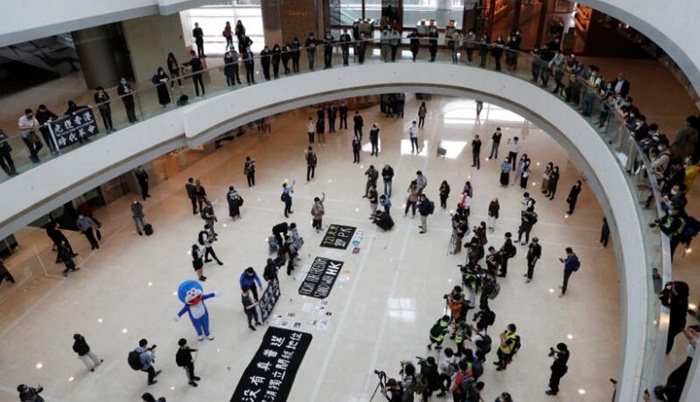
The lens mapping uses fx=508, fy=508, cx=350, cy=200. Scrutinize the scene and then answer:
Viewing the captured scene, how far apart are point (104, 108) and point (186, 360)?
7002 millimetres

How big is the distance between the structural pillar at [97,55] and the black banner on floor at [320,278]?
9.11 m

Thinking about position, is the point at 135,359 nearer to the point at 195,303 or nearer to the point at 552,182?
the point at 195,303

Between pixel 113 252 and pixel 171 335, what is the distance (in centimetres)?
447

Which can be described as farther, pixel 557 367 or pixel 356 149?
pixel 356 149

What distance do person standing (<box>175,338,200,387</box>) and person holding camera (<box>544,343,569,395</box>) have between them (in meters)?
7.13

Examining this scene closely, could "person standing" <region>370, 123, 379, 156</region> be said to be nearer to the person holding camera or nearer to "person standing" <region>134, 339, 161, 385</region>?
the person holding camera

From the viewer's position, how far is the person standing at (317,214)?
14984 millimetres

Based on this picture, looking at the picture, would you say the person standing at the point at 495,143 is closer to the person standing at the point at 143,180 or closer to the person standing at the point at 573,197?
the person standing at the point at 573,197

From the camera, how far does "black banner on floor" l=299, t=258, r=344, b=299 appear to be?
1320 cm

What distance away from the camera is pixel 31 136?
1161cm

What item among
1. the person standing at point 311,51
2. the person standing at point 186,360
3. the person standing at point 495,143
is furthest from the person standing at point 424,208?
the person standing at point 186,360

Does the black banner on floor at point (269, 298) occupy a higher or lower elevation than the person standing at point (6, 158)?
lower

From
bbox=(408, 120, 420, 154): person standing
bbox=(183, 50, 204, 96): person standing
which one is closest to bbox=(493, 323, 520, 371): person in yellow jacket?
bbox=(408, 120, 420, 154): person standing

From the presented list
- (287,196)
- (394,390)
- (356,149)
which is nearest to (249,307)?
(394,390)
